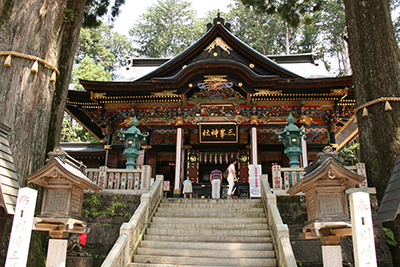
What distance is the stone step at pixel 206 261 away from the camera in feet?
19.3

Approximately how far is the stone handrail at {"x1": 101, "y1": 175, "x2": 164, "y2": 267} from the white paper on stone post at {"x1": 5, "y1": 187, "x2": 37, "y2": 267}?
1975 millimetres

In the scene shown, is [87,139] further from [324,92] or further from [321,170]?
[321,170]

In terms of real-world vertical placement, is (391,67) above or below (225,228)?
above

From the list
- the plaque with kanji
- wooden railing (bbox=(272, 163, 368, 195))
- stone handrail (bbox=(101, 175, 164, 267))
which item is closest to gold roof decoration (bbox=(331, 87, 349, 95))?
the plaque with kanji

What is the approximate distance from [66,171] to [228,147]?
887 cm

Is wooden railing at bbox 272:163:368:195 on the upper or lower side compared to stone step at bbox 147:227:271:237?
upper

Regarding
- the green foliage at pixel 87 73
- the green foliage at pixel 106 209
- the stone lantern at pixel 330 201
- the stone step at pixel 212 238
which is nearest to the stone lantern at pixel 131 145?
the green foliage at pixel 106 209

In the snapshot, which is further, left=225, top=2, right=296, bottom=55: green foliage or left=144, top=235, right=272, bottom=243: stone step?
left=225, top=2, right=296, bottom=55: green foliage

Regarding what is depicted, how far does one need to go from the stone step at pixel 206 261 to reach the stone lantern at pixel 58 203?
1.66 metres

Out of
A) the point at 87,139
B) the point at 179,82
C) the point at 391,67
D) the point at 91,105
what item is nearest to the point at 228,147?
the point at 179,82

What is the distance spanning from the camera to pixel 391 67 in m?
7.30

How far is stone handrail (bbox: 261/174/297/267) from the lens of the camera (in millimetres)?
5270

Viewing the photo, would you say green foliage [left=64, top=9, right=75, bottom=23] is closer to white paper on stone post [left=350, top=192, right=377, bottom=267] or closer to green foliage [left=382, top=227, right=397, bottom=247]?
white paper on stone post [left=350, top=192, right=377, bottom=267]

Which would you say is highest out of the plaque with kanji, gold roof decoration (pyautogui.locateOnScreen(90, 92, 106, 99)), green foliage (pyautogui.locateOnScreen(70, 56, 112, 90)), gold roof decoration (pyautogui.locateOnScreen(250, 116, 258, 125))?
green foliage (pyautogui.locateOnScreen(70, 56, 112, 90))
